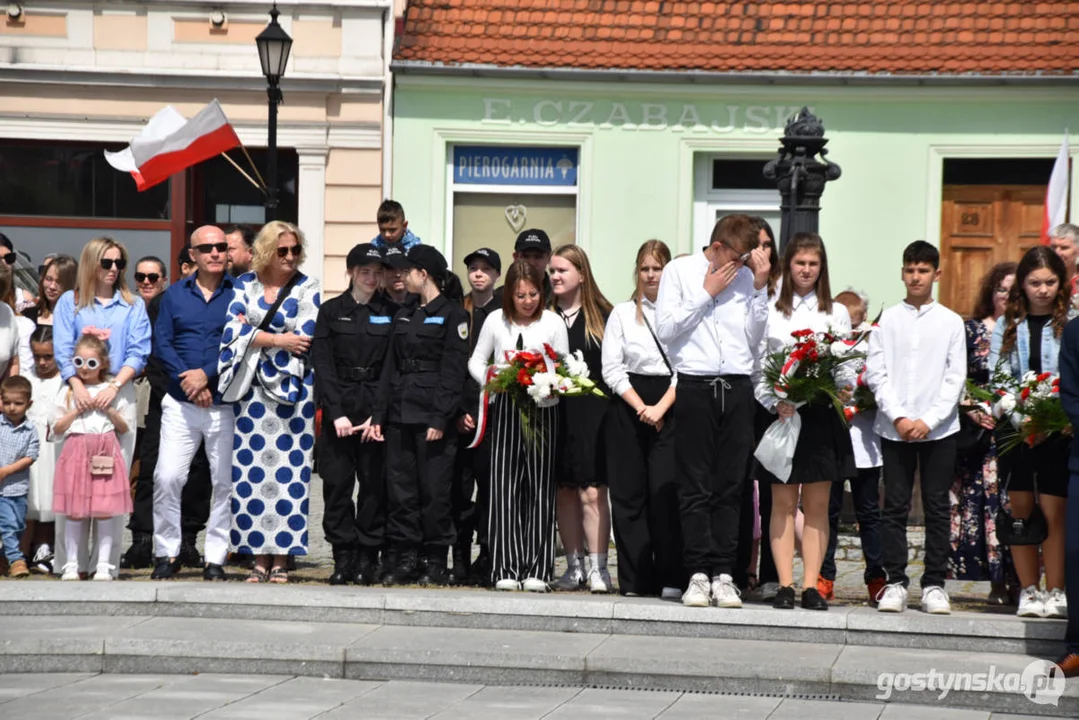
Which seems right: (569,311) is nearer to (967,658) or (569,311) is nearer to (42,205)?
(967,658)

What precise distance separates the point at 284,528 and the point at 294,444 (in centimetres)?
49

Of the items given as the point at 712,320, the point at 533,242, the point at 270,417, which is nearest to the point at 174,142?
the point at 270,417

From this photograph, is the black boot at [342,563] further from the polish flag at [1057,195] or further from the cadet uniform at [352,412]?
the polish flag at [1057,195]

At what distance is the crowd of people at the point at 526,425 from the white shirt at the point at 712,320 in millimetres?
14

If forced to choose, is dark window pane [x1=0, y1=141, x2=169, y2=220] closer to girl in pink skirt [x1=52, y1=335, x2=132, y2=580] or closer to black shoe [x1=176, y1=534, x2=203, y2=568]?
black shoe [x1=176, y1=534, x2=203, y2=568]

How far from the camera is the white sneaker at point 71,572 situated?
9859mm

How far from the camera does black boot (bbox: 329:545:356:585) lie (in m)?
10.0

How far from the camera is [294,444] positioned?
33.0 ft

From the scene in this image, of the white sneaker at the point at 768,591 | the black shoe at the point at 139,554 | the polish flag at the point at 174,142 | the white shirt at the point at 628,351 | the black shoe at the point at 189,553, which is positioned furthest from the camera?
the polish flag at the point at 174,142

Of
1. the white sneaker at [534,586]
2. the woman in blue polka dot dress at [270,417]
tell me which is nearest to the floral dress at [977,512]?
the white sneaker at [534,586]

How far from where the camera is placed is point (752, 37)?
18625 mm

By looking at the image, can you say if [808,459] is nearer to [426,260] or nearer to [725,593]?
[725,593]

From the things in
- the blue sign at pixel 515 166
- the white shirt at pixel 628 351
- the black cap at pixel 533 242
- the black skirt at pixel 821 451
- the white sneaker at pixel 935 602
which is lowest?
the white sneaker at pixel 935 602

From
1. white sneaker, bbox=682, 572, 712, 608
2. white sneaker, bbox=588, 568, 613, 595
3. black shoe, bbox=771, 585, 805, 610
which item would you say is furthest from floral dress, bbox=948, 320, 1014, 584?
white sneaker, bbox=588, 568, 613, 595
